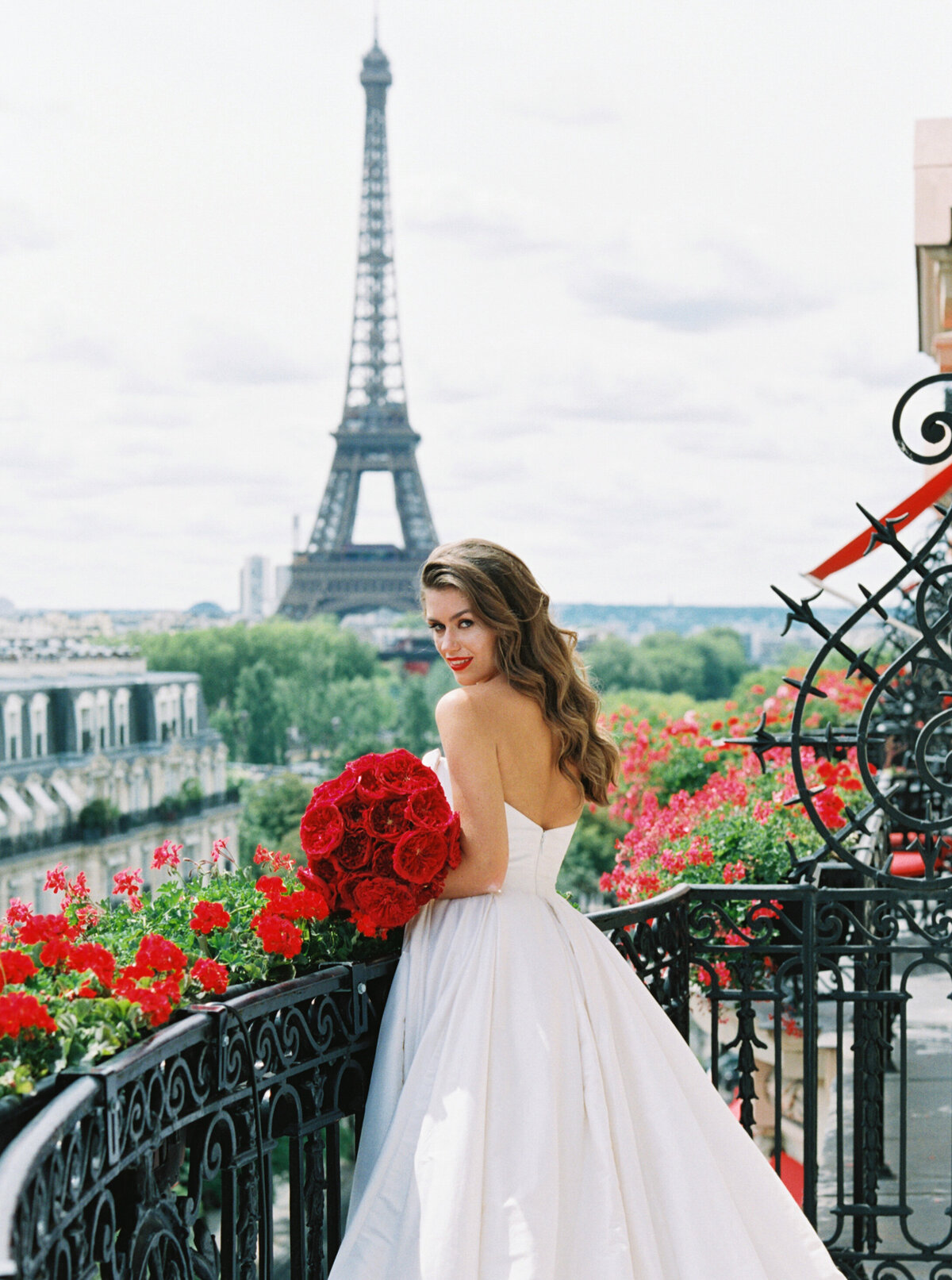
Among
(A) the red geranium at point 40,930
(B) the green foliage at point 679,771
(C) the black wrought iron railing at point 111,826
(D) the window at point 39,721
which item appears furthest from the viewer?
(D) the window at point 39,721

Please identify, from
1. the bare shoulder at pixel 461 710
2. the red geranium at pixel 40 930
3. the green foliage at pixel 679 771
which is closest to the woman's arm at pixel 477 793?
the bare shoulder at pixel 461 710

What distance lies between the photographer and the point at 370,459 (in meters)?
60.8

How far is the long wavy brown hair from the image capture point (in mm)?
2939

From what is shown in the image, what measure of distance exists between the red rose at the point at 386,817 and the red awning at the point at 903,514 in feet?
5.28

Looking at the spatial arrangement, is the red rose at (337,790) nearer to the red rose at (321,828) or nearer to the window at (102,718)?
the red rose at (321,828)

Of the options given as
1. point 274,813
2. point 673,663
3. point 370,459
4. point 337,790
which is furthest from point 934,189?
point 673,663

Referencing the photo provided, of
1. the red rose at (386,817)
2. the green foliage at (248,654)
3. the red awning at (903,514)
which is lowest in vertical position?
the green foliage at (248,654)

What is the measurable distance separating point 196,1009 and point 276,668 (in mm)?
63742

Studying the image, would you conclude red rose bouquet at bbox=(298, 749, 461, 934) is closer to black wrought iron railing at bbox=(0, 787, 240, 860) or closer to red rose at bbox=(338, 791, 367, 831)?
red rose at bbox=(338, 791, 367, 831)

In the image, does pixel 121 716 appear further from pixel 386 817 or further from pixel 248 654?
pixel 386 817

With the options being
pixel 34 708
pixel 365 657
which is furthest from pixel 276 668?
pixel 34 708

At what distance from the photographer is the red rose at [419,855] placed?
2.74 m

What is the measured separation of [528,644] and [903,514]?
1.53 meters

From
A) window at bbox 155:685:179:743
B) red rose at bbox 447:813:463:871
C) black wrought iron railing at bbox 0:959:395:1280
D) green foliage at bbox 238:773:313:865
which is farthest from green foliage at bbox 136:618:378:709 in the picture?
black wrought iron railing at bbox 0:959:395:1280
